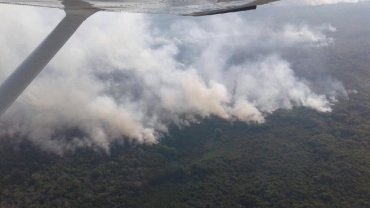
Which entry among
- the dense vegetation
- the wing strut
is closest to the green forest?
the dense vegetation

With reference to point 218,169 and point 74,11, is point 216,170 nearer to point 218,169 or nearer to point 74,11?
point 218,169

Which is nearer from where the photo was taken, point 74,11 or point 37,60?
point 37,60

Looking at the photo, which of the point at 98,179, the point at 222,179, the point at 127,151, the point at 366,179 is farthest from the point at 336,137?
the point at 98,179

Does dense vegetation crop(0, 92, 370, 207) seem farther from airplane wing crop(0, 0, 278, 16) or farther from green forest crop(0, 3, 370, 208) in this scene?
airplane wing crop(0, 0, 278, 16)

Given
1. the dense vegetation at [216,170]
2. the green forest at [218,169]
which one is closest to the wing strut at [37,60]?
the green forest at [218,169]

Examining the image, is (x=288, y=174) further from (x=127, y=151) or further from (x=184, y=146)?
(x=127, y=151)

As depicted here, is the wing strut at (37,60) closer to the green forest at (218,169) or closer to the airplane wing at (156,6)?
the airplane wing at (156,6)

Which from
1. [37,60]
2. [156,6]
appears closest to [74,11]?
[37,60]
